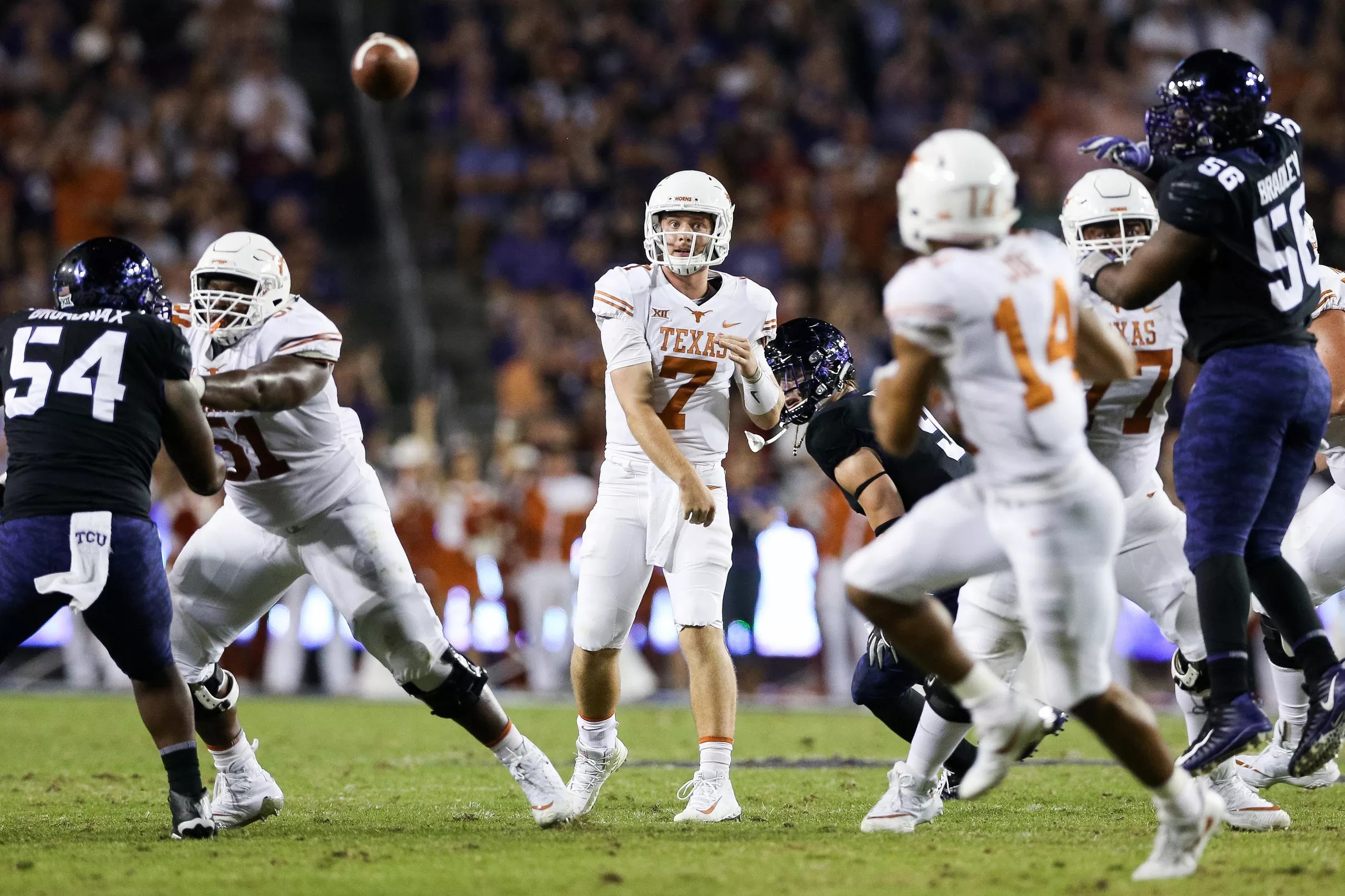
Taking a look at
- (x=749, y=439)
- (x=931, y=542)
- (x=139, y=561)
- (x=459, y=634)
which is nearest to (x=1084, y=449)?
(x=931, y=542)

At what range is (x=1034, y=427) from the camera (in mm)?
4051

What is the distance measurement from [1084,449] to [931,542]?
488 mm

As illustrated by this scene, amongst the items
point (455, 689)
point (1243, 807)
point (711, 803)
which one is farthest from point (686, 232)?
point (1243, 807)

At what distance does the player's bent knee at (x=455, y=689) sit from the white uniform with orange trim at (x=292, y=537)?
0.21 ft

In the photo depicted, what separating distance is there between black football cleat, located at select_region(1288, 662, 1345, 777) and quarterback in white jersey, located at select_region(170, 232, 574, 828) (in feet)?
8.02

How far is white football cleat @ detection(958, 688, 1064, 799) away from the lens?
426cm

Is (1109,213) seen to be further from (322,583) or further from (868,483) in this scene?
(322,583)

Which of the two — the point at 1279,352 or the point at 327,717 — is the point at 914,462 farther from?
the point at 327,717

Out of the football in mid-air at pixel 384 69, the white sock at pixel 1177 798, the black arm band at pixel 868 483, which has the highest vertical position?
the football in mid-air at pixel 384 69

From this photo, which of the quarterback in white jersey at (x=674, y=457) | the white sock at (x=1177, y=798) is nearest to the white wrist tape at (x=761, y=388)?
the quarterback in white jersey at (x=674, y=457)

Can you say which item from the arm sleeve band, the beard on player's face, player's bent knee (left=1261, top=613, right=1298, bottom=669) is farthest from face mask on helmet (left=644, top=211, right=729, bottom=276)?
player's bent knee (left=1261, top=613, right=1298, bottom=669)

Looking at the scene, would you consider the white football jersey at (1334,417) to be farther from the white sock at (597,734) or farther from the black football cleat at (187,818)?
the black football cleat at (187,818)

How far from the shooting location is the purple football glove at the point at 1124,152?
5.12 metres

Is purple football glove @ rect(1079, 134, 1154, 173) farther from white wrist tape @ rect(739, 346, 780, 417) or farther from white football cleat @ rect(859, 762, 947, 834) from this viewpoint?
white football cleat @ rect(859, 762, 947, 834)
